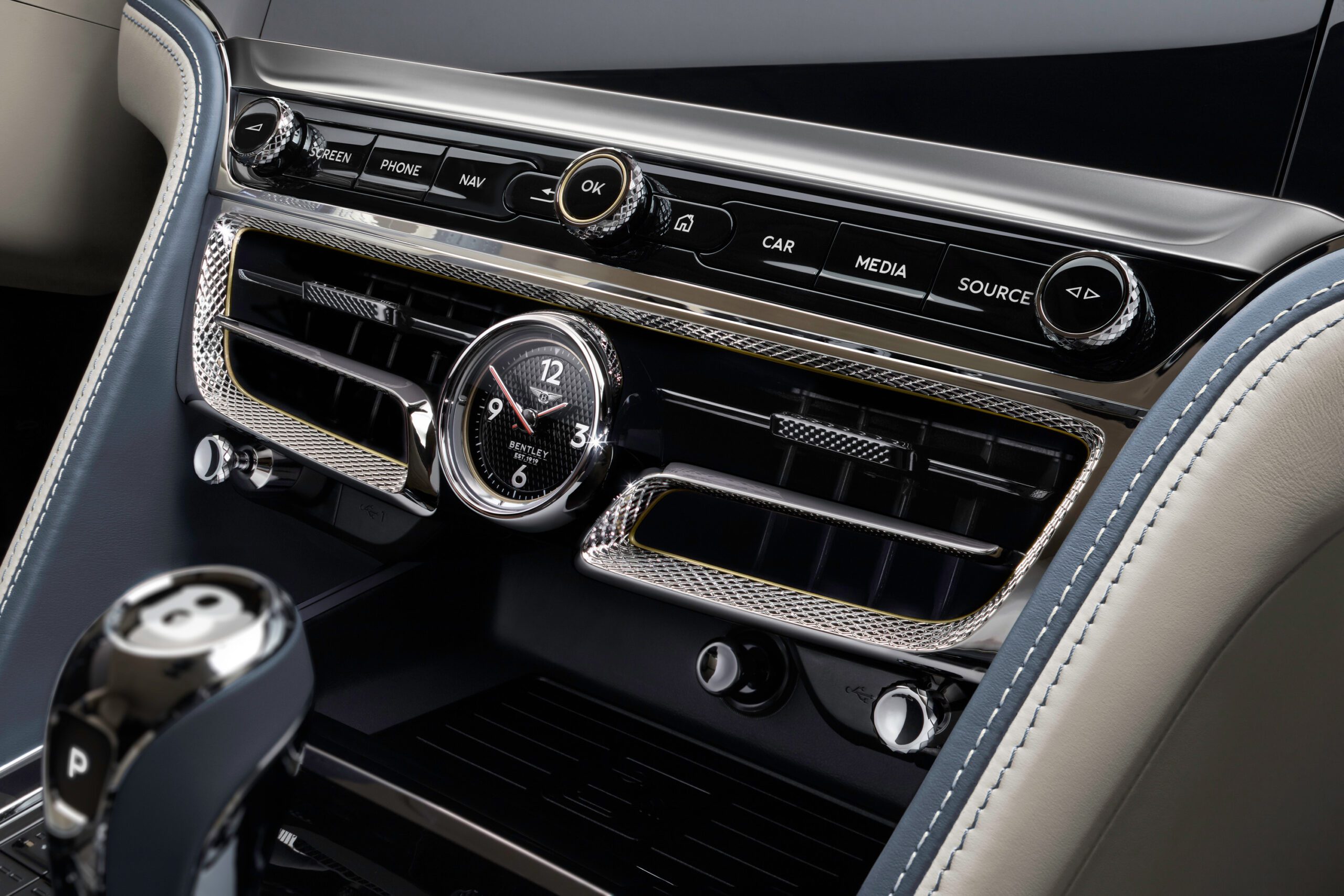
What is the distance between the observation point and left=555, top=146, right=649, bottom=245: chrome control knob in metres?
0.90

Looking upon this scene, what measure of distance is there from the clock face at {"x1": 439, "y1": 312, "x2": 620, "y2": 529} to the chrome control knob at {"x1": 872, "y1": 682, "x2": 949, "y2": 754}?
0.34m

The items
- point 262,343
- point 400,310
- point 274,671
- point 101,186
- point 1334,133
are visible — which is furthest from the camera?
point 101,186

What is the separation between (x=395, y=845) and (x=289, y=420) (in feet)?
1.72

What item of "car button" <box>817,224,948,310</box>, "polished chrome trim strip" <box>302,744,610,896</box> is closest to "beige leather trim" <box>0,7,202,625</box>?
"polished chrome trim strip" <box>302,744,610,896</box>

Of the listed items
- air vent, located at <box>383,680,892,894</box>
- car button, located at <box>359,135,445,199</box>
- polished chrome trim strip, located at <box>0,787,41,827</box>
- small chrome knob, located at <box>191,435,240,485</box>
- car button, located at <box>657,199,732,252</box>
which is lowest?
polished chrome trim strip, located at <box>0,787,41,827</box>

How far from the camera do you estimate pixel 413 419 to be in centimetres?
107

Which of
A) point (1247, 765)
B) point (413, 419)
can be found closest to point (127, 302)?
point (413, 419)

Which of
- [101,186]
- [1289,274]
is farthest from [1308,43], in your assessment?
[101,186]

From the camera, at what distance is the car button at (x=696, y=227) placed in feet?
3.03

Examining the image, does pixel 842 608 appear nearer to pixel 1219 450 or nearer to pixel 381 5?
pixel 1219 450

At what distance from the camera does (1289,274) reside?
68 cm

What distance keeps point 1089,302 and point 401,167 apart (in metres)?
0.74

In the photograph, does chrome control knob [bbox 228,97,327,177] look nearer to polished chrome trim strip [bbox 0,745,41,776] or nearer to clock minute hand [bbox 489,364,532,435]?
clock minute hand [bbox 489,364,532,435]

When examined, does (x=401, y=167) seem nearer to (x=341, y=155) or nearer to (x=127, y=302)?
(x=341, y=155)
